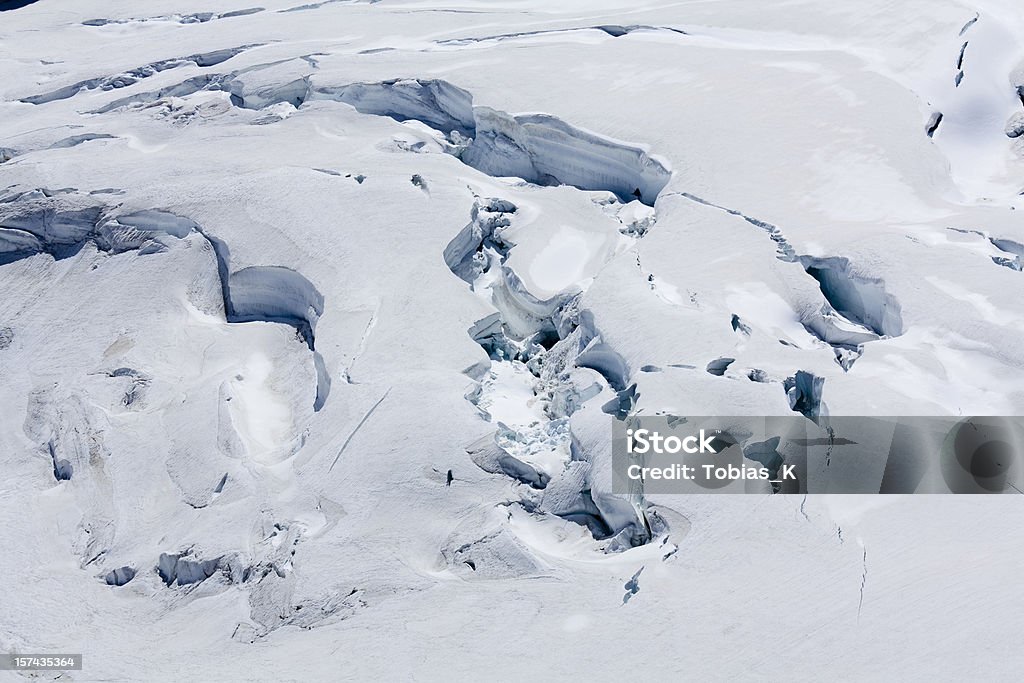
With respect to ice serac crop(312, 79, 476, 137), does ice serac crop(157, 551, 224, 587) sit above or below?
below

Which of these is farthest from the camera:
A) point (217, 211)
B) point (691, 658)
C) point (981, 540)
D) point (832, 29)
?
point (832, 29)

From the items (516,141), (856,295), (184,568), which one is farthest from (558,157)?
(184,568)

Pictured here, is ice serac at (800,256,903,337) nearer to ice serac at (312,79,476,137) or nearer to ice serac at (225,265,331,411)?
ice serac at (225,265,331,411)

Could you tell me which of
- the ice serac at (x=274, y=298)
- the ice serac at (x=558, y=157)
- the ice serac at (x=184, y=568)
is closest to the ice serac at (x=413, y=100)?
the ice serac at (x=558, y=157)

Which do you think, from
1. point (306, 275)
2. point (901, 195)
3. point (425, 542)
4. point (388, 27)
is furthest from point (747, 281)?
point (388, 27)

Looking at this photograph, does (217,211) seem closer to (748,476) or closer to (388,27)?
(388,27)

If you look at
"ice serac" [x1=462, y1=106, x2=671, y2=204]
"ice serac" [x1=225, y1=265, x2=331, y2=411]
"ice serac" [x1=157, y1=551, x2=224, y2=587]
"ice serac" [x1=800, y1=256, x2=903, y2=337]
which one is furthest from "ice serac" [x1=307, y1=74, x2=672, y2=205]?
"ice serac" [x1=157, y1=551, x2=224, y2=587]

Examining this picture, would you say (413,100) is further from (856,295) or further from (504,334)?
(856,295)

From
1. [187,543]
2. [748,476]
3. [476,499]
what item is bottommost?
[187,543]

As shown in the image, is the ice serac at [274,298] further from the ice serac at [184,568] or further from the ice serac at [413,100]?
the ice serac at [413,100]
